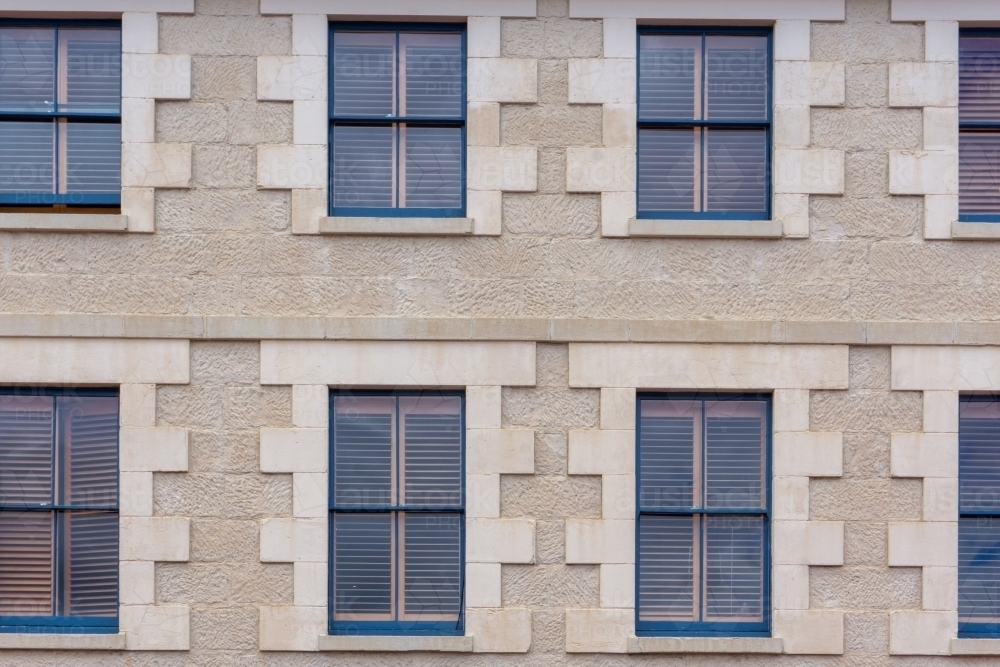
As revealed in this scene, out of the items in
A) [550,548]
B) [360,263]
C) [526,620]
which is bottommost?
[526,620]

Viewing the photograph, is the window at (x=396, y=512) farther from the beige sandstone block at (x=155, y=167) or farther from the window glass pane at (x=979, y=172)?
the window glass pane at (x=979, y=172)

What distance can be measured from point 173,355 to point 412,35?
313 cm

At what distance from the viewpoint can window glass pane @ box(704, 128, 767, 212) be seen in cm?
772

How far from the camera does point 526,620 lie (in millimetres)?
7383

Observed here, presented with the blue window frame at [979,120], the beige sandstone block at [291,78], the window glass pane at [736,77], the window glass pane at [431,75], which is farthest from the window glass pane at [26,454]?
the blue window frame at [979,120]

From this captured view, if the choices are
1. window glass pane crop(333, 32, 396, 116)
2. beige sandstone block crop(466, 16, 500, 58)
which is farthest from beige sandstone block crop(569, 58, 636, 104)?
window glass pane crop(333, 32, 396, 116)

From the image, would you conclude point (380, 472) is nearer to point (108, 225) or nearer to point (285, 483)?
point (285, 483)

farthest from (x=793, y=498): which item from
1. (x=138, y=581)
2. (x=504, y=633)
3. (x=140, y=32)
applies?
(x=140, y=32)

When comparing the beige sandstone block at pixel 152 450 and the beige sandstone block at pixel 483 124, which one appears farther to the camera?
the beige sandstone block at pixel 483 124

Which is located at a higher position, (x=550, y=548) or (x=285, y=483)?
(x=285, y=483)

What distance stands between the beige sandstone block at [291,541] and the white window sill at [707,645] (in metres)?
2.50

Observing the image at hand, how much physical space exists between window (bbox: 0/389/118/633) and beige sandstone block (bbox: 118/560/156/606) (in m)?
0.21

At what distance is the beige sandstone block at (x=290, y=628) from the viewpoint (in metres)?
7.35

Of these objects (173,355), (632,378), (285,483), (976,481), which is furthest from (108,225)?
(976,481)
